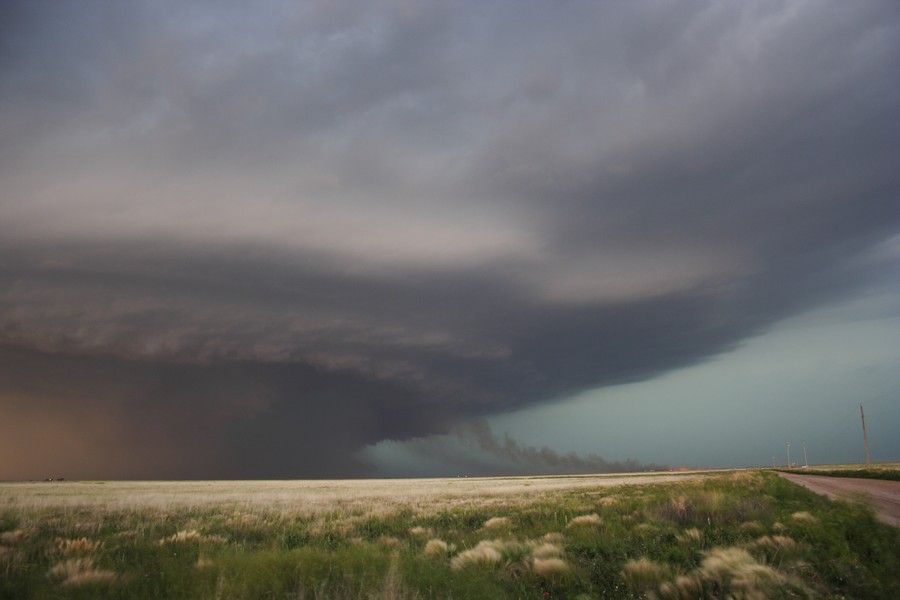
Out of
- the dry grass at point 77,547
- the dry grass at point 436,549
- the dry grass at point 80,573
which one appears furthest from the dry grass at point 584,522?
the dry grass at point 77,547

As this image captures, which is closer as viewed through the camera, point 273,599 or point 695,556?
point 273,599

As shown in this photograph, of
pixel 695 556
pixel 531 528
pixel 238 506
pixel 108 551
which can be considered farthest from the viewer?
pixel 238 506

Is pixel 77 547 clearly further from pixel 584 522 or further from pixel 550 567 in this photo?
pixel 584 522

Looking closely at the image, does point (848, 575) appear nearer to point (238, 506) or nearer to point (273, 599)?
point (273, 599)


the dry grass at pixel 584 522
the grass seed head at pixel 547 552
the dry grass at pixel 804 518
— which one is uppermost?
the grass seed head at pixel 547 552

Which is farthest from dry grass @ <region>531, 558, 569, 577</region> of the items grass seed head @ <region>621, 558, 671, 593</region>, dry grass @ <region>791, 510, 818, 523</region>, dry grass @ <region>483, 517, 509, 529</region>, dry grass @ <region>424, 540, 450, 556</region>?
dry grass @ <region>791, 510, 818, 523</region>

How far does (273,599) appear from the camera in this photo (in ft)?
26.6

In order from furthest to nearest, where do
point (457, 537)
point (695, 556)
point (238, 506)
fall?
point (238, 506)
point (457, 537)
point (695, 556)

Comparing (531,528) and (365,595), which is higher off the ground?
(365,595)

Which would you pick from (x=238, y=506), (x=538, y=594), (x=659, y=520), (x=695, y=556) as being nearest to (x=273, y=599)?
(x=538, y=594)

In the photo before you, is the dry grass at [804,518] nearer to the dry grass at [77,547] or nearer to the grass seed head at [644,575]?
the grass seed head at [644,575]

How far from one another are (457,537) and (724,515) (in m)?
8.66

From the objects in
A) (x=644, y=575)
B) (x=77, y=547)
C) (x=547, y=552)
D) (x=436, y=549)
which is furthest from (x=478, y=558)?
(x=77, y=547)

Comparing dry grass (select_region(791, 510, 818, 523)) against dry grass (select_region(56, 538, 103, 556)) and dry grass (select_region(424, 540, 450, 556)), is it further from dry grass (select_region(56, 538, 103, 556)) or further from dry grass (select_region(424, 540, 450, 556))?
dry grass (select_region(56, 538, 103, 556))
